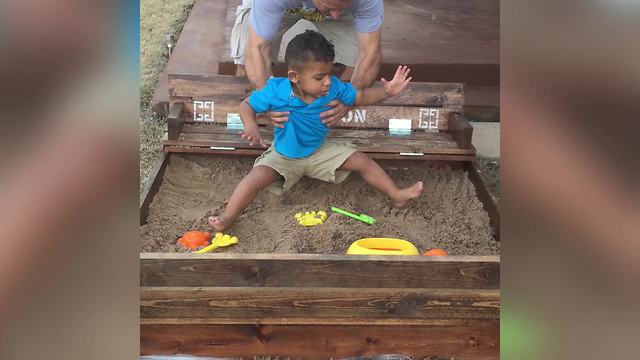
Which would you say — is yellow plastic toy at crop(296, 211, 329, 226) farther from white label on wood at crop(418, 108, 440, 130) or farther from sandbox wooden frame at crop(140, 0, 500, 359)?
white label on wood at crop(418, 108, 440, 130)

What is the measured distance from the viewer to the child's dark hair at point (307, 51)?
253 cm

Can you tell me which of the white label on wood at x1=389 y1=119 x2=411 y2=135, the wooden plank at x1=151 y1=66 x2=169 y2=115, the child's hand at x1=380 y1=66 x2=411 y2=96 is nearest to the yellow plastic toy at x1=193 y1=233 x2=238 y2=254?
the child's hand at x1=380 y1=66 x2=411 y2=96

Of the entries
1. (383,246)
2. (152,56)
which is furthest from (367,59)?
(152,56)

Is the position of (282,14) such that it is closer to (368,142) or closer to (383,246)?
(368,142)

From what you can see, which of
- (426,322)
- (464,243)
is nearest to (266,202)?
(464,243)

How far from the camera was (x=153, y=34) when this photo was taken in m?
5.55

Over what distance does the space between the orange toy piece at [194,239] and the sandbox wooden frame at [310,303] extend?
0.49 metres

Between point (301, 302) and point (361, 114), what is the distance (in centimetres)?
144

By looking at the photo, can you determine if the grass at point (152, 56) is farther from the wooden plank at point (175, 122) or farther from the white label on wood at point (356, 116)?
the white label on wood at point (356, 116)

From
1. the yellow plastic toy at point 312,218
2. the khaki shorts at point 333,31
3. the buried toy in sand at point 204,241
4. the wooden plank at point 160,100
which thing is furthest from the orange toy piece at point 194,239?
the wooden plank at point 160,100
